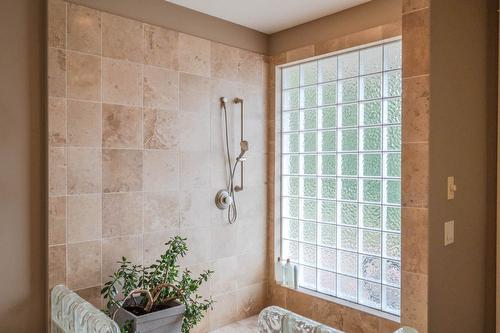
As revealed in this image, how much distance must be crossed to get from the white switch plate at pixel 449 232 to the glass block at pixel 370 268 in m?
0.87

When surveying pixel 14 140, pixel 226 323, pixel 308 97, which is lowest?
pixel 226 323

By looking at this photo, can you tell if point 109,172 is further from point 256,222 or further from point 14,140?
point 256,222

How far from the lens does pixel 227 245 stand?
3.07 m

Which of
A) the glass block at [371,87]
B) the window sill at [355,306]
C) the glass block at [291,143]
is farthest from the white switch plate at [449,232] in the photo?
the glass block at [291,143]

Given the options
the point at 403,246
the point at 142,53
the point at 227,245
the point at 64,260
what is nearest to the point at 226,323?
the point at 227,245

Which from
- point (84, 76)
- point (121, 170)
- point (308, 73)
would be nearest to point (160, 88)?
point (84, 76)

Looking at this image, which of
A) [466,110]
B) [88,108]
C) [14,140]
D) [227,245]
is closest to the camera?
[466,110]

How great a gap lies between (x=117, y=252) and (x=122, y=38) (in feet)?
4.42

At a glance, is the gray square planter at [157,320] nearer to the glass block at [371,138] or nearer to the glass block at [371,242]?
the glass block at [371,242]

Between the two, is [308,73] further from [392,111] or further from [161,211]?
[161,211]

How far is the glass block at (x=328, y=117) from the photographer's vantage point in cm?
297

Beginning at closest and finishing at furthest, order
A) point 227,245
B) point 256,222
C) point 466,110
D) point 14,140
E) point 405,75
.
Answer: point 405,75 → point 466,110 → point 14,140 → point 227,245 → point 256,222

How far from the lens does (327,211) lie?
9.90 feet

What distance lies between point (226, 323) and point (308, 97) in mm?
1910
